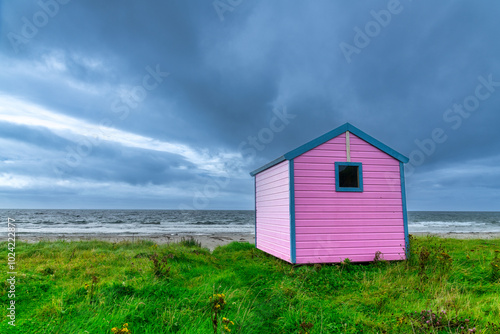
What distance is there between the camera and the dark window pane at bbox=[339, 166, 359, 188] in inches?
372

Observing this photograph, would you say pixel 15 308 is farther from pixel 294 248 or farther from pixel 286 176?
pixel 286 176

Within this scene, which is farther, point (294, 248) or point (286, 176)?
point (286, 176)

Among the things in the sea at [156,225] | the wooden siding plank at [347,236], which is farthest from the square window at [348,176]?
the sea at [156,225]

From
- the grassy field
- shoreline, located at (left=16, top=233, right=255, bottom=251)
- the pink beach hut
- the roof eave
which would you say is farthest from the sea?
the grassy field

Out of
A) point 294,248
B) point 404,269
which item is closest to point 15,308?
point 294,248

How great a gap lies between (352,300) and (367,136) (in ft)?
18.4

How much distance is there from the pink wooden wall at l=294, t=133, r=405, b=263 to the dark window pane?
240mm

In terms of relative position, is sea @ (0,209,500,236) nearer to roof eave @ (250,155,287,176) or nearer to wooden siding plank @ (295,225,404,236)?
roof eave @ (250,155,287,176)

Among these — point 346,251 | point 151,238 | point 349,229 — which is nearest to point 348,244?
point 346,251

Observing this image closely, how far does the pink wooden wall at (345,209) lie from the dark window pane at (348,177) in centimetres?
24

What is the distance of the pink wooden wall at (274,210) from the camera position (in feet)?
30.5

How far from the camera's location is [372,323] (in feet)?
14.8

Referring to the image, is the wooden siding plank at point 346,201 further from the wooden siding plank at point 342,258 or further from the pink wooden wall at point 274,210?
the wooden siding plank at point 342,258

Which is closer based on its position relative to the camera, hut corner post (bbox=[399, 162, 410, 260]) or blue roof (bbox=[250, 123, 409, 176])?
blue roof (bbox=[250, 123, 409, 176])
